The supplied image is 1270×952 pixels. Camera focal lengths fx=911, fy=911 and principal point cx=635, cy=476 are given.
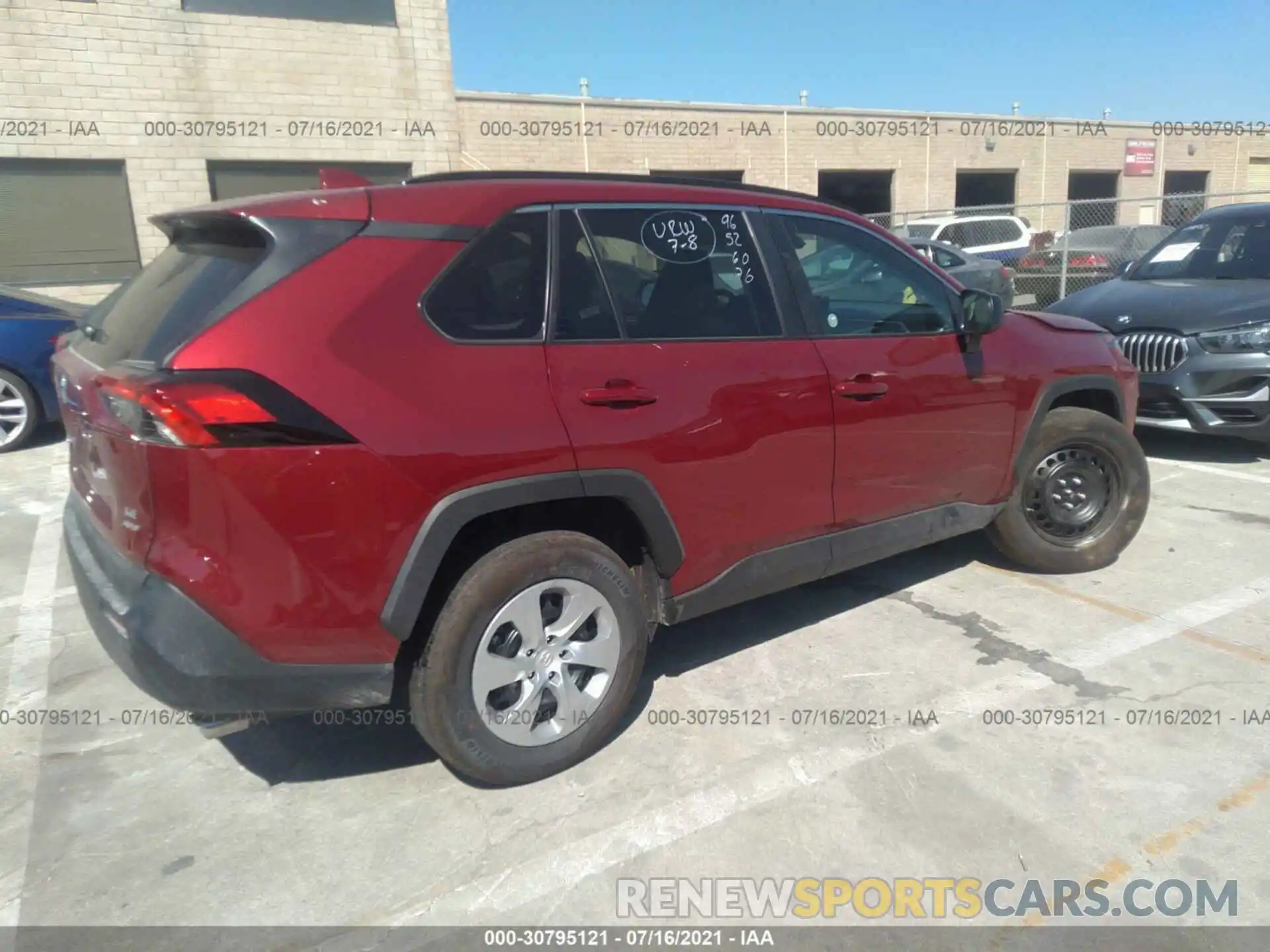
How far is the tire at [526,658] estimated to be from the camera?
106 inches

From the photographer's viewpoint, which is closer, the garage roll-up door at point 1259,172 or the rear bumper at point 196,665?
the rear bumper at point 196,665

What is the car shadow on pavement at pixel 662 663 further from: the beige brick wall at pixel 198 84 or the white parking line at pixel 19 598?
the beige brick wall at pixel 198 84

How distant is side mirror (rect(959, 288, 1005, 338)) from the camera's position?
3.85 m

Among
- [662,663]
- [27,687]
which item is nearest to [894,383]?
[662,663]

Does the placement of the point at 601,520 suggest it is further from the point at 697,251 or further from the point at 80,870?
the point at 80,870

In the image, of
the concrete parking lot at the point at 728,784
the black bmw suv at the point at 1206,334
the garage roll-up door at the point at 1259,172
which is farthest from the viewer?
the garage roll-up door at the point at 1259,172

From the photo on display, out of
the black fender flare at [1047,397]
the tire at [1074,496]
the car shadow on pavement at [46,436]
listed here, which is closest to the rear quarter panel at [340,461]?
the black fender flare at [1047,397]

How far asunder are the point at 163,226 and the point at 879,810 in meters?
3.05

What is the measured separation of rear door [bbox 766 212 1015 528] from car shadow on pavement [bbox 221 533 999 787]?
2.27 ft

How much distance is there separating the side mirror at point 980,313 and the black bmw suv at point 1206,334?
3189 millimetres

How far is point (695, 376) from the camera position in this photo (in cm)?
308

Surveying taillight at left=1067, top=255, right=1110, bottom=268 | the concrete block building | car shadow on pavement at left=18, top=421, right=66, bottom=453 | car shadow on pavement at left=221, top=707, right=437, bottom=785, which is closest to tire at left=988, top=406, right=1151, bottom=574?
car shadow on pavement at left=221, top=707, right=437, bottom=785

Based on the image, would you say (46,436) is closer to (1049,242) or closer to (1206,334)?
(1206,334)

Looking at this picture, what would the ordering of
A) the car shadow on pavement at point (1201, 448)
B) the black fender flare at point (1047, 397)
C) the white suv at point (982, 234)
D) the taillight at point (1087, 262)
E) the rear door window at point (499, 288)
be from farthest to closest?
1. the white suv at point (982, 234)
2. the taillight at point (1087, 262)
3. the car shadow on pavement at point (1201, 448)
4. the black fender flare at point (1047, 397)
5. the rear door window at point (499, 288)
